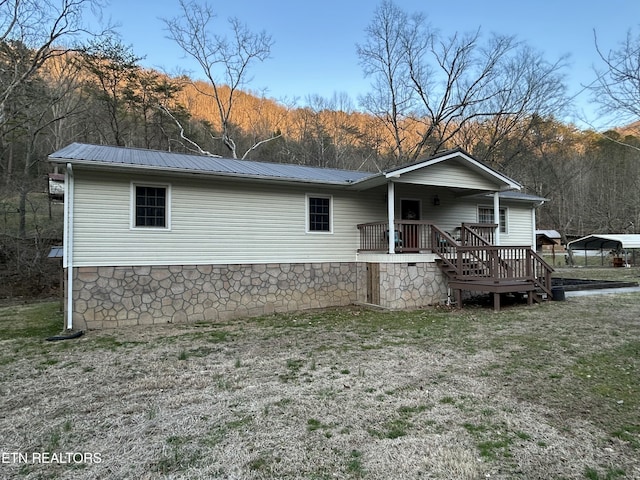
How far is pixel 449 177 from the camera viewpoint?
10266 mm

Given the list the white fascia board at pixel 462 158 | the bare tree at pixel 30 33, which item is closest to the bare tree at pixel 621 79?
the white fascia board at pixel 462 158

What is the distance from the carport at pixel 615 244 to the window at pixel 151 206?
963 inches

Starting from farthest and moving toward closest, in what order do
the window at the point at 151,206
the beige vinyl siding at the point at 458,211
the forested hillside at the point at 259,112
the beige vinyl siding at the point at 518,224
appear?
the forested hillside at the point at 259,112
the beige vinyl siding at the point at 518,224
the beige vinyl siding at the point at 458,211
the window at the point at 151,206

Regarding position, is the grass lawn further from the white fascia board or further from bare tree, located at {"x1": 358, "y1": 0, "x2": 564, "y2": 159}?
bare tree, located at {"x1": 358, "y1": 0, "x2": 564, "y2": 159}

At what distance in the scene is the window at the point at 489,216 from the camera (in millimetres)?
13203

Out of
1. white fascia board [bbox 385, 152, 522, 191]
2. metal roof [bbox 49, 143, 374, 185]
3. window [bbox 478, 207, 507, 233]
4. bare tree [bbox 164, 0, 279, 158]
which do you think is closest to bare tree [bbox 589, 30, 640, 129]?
white fascia board [bbox 385, 152, 522, 191]

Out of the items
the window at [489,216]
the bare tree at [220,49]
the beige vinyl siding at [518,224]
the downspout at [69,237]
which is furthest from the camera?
the bare tree at [220,49]

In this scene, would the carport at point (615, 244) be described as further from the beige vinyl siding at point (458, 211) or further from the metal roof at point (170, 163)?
the metal roof at point (170, 163)

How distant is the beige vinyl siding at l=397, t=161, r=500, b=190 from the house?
33mm

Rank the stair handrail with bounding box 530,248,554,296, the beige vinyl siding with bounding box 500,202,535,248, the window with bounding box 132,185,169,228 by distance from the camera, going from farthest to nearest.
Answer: the beige vinyl siding with bounding box 500,202,535,248, the stair handrail with bounding box 530,248,554,296, the window with bounding box 132,185,169,228

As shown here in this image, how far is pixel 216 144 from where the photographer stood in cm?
2783

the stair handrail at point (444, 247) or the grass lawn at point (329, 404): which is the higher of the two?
the stair handrail at point (444, 247)

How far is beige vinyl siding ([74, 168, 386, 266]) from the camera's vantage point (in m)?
7.84

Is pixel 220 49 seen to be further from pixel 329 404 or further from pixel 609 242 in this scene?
pixel 609 242
